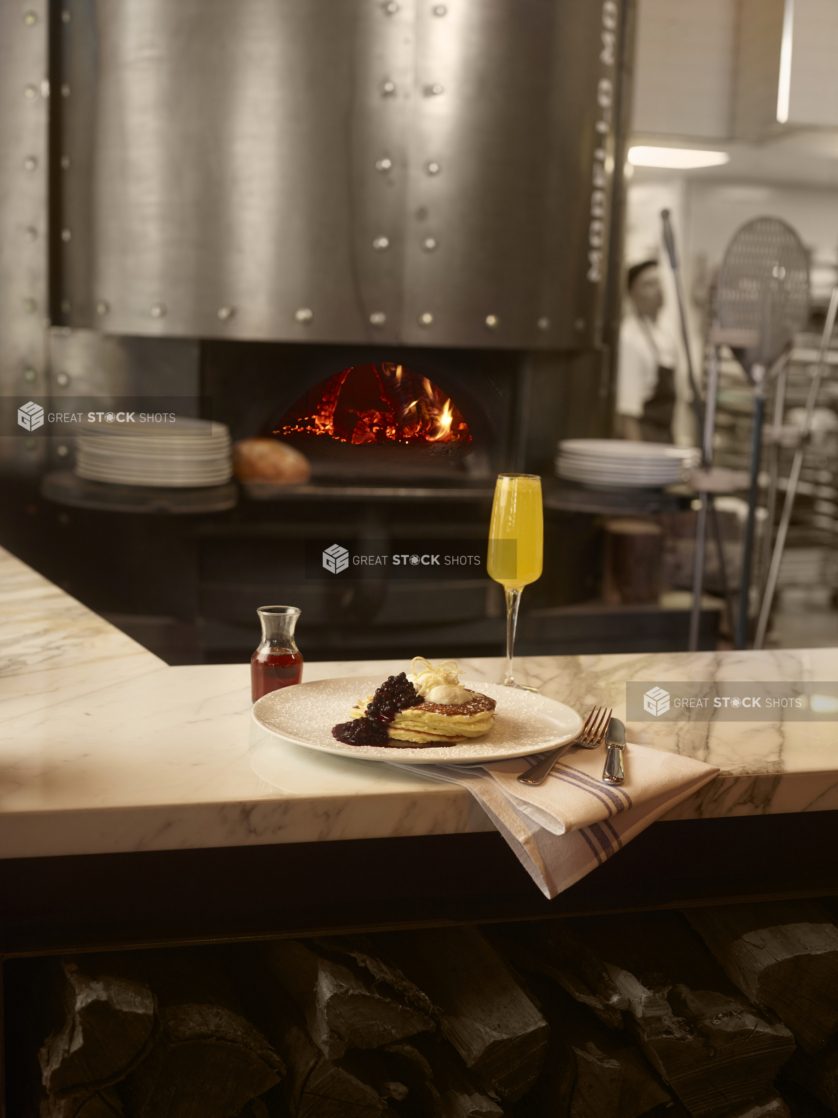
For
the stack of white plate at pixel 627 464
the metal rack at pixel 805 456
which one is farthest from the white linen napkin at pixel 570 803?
the metal rack at pixel 805 456

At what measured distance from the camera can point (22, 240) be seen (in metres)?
2.52

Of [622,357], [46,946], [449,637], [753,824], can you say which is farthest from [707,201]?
[46,946]

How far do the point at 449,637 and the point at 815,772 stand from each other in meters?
1.45

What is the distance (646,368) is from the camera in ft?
16.0

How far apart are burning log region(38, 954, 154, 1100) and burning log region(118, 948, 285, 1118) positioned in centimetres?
3

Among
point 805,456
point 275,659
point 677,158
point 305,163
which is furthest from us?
point 805,456

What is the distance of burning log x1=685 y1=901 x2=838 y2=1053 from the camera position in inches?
41.8

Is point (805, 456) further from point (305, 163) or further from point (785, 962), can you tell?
point (785, 962)

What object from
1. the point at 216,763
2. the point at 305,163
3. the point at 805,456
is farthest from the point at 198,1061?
the point at 805,456

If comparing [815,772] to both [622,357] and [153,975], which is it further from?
[622,357]

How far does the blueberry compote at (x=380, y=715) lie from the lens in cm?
95

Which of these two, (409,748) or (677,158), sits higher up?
(677,158)

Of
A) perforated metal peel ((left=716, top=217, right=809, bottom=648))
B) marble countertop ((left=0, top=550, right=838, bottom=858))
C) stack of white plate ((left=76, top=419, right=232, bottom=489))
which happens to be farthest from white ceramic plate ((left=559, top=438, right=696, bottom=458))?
marble countertop ((left=0, top=550, right=838, bottom=858))

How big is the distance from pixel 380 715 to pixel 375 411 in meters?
0.34
